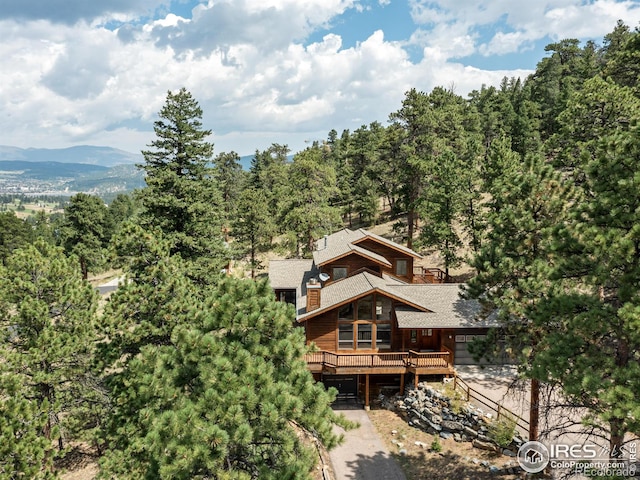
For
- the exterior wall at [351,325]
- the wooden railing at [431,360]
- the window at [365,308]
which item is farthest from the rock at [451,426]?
the window at [365,308]

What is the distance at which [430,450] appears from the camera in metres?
16.6

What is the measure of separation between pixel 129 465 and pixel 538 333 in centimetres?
1354

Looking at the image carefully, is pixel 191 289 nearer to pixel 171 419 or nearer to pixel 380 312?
pixel 171 419

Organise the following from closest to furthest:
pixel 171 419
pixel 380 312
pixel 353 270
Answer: pixel 171 419
pixel 380 312
pixel 353 270

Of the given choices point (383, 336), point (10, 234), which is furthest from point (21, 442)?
point (10, 234)

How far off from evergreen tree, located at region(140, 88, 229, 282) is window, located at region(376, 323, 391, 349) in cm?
1038

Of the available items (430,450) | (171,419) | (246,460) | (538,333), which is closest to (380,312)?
(430,450)

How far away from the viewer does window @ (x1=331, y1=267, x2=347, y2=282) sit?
25.2m

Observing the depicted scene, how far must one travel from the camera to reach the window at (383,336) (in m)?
21.6

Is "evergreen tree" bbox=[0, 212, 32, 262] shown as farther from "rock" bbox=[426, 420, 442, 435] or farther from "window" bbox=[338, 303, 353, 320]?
"rock" bbox=[426, 420, 442, 435]

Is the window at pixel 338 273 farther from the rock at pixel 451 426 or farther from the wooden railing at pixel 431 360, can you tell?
the rock at pixel 451 426

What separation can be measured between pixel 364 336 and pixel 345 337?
3.44 ft

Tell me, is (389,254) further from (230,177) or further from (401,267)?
(230,177)

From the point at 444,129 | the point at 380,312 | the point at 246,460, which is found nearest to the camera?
the point at 246,460
